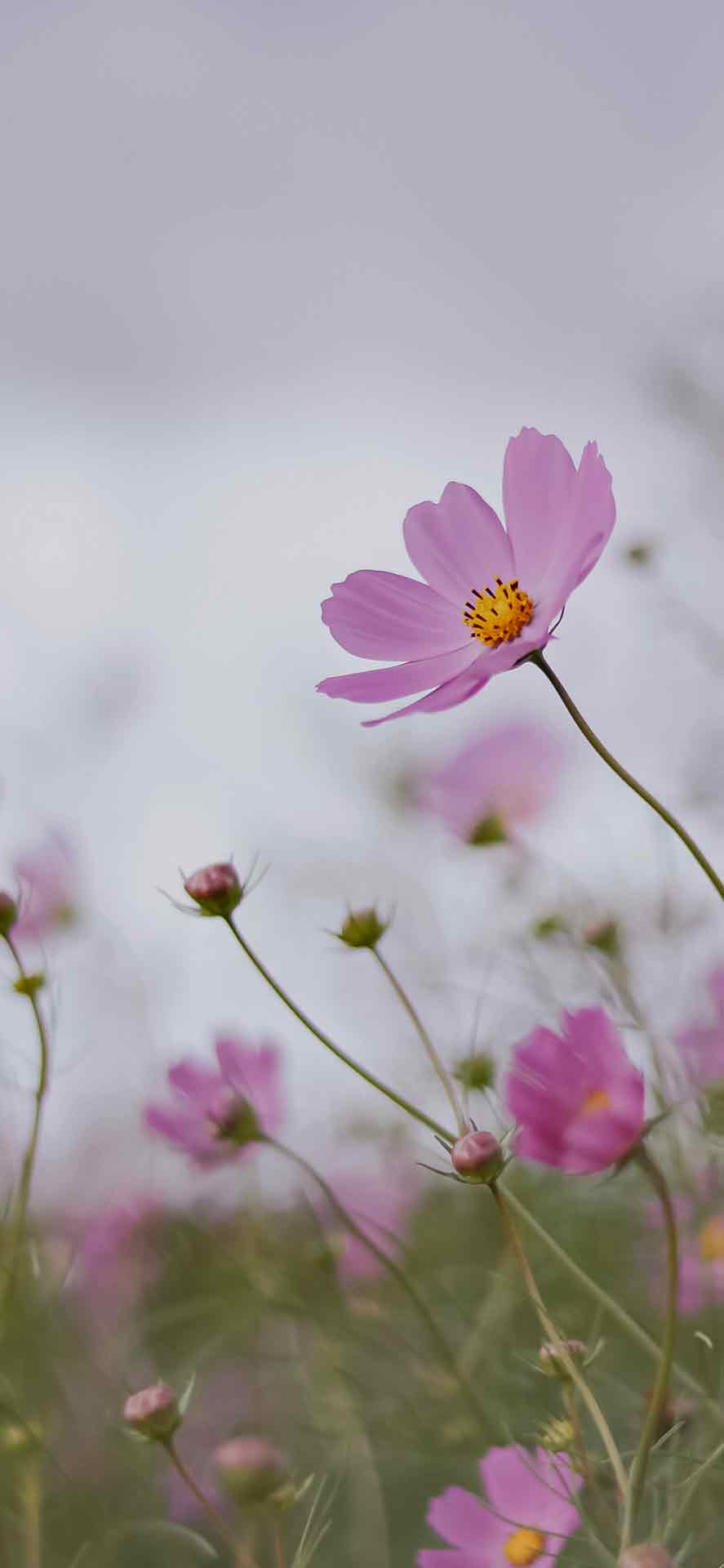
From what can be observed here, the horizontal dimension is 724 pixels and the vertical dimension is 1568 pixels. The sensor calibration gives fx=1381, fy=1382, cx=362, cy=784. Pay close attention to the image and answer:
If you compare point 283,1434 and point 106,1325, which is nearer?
point 283,1434

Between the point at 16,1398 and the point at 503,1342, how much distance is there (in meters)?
0.22

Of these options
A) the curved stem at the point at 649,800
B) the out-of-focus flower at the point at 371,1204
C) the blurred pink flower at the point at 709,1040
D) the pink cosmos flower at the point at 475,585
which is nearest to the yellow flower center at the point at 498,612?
the pink cosmos flower at the point at 475,585

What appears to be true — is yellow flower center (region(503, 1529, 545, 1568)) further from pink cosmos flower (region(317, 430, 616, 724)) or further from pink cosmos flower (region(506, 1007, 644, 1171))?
pink cosmos flower (region(317, 430, 616, 724))

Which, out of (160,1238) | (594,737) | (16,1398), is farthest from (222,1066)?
(160,1238)

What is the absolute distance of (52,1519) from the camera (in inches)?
26.0

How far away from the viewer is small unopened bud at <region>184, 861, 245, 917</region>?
43 cm

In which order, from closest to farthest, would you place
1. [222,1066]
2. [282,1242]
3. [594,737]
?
1. [594,737]
2. [222,1066]
3. [282,1242]

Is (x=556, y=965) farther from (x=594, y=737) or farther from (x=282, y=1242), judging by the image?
(x=594, y=737)

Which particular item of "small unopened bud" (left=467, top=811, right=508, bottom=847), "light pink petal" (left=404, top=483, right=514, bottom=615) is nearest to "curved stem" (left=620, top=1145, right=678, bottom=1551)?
"light pink petal" (left=404, top=483, right=514, bottom=615)

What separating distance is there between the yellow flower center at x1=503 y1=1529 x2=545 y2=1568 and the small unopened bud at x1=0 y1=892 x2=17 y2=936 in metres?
0.25

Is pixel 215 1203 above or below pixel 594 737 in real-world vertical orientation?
below

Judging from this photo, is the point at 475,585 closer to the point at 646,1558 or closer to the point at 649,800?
the point at 649,800

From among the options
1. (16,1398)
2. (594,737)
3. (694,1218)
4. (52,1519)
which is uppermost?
(594,737)

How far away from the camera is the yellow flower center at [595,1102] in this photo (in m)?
0.36
